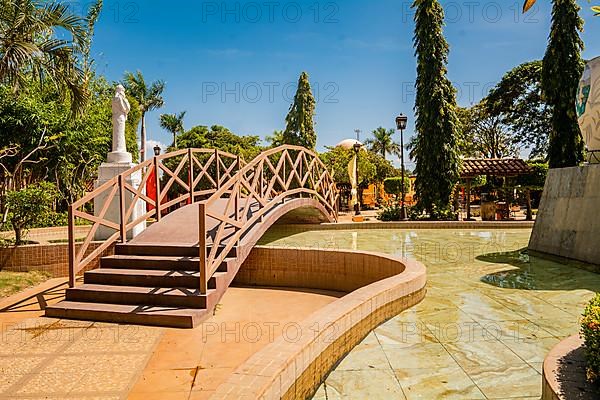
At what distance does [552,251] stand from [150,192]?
34.9 ft

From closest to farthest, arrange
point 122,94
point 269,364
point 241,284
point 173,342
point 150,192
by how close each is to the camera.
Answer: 1. point 269,364
2. point 173,342
3. point 241,284
4. point 122,94
5. point 150,192

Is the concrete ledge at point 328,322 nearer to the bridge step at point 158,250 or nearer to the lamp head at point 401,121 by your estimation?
the bridge step at point 158,250

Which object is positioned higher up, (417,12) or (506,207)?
(417,12)

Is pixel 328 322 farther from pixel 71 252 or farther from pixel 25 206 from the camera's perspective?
pixel 25 206

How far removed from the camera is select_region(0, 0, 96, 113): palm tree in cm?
851

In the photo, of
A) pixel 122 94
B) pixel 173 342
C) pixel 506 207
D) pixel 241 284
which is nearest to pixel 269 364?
pixel 173 342

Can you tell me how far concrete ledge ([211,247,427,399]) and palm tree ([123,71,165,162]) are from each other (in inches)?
1165

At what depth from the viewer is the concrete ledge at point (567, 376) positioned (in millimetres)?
2215

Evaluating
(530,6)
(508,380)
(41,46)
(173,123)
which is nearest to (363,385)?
(508,380)

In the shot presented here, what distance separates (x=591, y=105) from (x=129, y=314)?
753cm

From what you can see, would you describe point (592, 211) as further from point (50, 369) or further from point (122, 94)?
point (122, 94)

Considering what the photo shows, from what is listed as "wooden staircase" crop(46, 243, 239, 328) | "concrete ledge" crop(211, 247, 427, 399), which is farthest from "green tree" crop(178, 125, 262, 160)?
"wooden staircase" crop(46, 243, 239, 328)

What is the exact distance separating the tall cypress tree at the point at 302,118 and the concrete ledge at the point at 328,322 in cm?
2375

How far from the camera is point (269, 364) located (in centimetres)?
298
